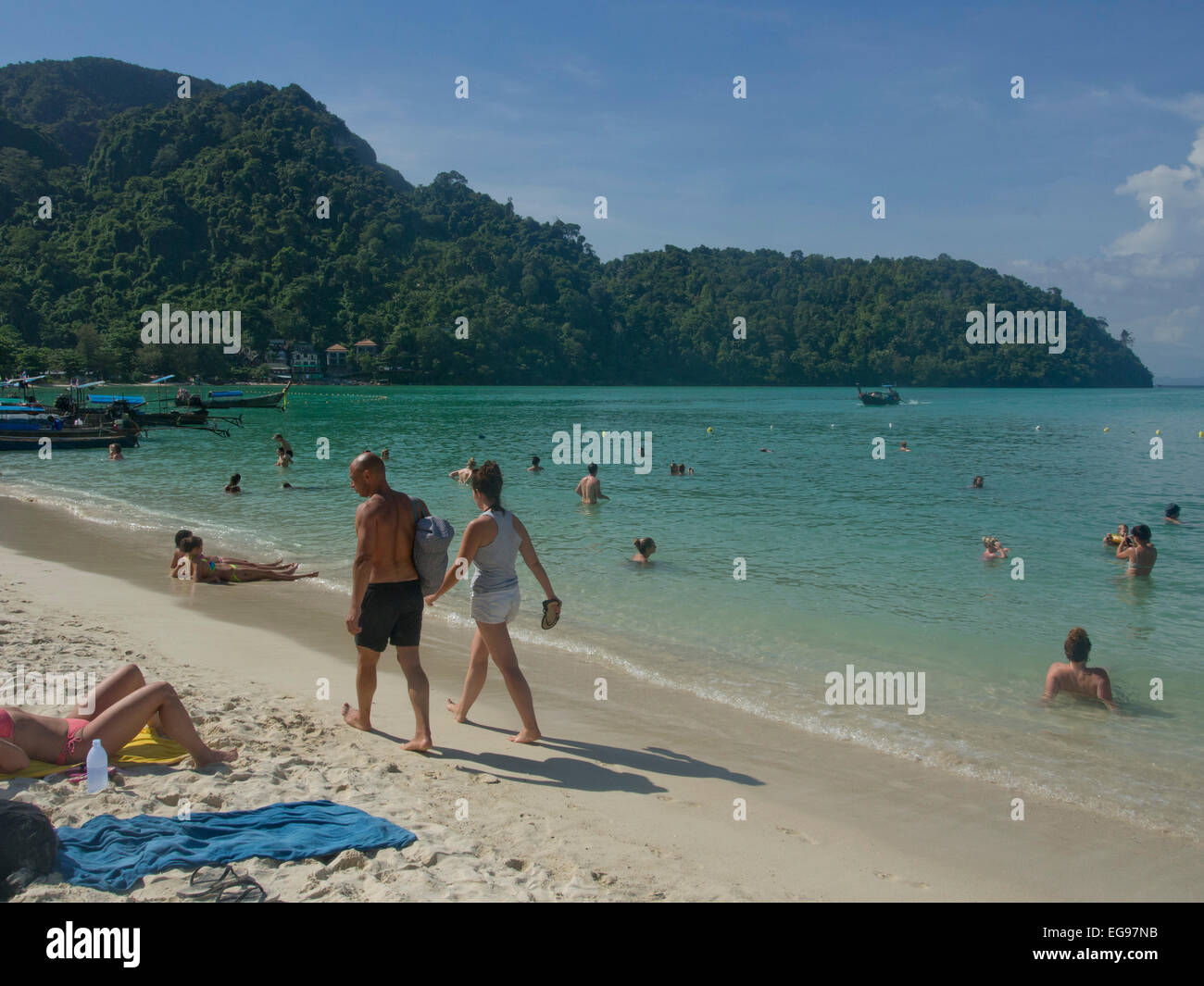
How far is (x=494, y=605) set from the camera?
5652mm

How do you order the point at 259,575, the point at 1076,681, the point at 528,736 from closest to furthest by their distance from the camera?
the point at 528,736 < the point at 1076,681 < the point at 259,575

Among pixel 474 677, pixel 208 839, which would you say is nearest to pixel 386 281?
pixel 474 677

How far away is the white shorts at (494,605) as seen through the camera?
5641mm

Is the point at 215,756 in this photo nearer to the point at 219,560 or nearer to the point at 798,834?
the point at 798,834

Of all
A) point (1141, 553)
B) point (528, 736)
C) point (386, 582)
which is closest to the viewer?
point (386, 582)

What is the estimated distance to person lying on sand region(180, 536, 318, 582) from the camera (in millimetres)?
11508

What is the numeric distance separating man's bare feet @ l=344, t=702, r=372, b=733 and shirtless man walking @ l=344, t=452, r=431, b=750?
19.8 inches

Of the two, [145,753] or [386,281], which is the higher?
[386,281]

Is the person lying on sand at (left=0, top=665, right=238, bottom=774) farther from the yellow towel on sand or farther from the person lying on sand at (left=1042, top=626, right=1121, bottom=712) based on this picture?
the person lying on sand at (left=1042, top=626, right=1121, bottom=712)

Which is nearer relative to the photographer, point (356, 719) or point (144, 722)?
point (144, 722)

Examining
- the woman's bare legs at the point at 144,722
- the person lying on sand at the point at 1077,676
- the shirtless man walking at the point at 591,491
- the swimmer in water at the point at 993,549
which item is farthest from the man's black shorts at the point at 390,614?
the shirtless man walking at the point at 591,491

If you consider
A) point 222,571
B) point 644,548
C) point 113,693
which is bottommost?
point 222,571

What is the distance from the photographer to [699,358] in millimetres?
149750

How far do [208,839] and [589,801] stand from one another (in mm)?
2096
